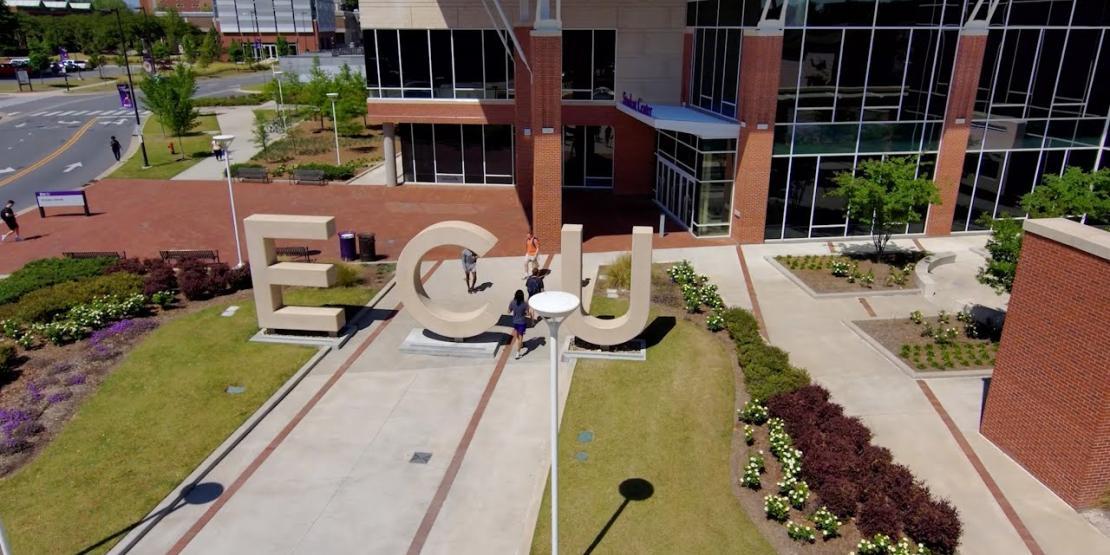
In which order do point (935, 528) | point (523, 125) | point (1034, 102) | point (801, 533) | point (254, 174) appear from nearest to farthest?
point (935, 528)
point (801, 533)
point (1034, 102)
point (523, 125)
point (254, 174)

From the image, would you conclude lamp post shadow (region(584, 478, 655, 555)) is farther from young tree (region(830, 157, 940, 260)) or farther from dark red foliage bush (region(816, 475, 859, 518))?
young tree (region(830, 157, 940, 260))

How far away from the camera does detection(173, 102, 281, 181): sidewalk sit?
37375 millimetres

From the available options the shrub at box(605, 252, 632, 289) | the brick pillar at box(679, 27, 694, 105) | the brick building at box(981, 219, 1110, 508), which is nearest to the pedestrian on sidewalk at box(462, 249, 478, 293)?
the shrub at box(605, 252, 632, 289)

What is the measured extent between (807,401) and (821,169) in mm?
14077

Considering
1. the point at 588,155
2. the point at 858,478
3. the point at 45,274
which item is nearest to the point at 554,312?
the point at 858,478

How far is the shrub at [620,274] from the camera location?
22.0 meters

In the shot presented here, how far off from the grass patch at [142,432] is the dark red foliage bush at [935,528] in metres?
12.3

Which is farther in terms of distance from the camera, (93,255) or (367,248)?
(367,248)

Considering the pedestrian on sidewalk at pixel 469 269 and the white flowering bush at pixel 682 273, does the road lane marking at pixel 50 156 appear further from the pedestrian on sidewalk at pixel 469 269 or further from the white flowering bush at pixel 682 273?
the white flowering bush at pixel 682 273

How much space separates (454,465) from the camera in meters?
13.5

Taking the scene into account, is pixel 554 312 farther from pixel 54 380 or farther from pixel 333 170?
pixel 333 170

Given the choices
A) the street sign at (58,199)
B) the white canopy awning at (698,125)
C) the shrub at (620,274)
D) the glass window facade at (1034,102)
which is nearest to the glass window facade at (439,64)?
the white canopy awning at (698,125)

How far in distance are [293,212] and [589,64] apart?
14.2 metres

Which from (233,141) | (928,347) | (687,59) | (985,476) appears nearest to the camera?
(985,476)
